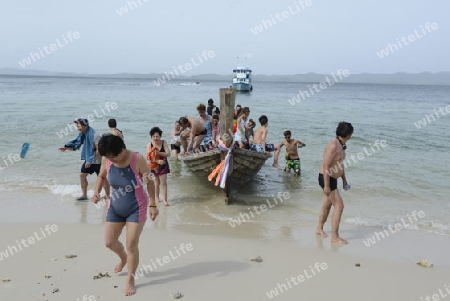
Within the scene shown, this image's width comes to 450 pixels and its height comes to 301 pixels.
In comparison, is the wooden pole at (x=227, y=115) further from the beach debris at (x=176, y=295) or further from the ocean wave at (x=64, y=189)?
the beach debris at (x=176, y=295)

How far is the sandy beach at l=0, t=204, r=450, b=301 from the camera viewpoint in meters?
4.15

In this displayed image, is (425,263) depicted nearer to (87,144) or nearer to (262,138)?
(262,138)

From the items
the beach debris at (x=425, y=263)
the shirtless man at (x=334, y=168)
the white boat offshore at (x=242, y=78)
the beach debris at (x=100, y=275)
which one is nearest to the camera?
the beach debris at (x=100, y=275)

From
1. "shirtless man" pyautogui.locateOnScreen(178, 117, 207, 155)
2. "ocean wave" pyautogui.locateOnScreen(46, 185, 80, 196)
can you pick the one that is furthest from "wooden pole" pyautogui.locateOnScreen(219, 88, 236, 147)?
"ocean wave" pyautogui.locateOnScreen(46, 185, 80, 196)

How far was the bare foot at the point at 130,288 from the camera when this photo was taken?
398cm

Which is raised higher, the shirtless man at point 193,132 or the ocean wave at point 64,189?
the shirtless man at point 193,132

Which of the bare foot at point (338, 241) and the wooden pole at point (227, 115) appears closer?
the bare foot at point (338, 241)

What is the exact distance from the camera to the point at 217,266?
476 centimetres

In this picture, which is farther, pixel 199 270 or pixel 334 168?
pixel 334 168

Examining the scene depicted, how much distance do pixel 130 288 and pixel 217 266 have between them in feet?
3.76

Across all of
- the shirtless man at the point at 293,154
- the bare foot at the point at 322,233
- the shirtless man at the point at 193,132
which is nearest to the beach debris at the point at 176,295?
the bare foot at the point at 322,233

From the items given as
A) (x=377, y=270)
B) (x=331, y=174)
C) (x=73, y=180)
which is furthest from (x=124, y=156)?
(x=73, y=180)

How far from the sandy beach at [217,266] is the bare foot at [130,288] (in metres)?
0.06

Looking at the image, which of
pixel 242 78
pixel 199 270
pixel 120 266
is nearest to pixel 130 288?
pixel 120 266
